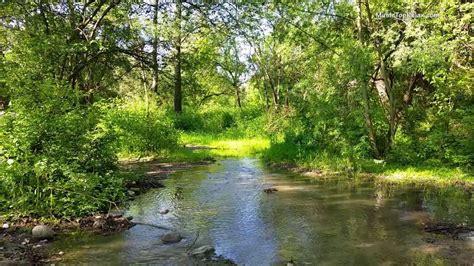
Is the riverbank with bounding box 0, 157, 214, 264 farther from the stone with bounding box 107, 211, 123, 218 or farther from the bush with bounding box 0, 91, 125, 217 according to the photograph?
the bush with bounding box 0, 91, 125, 217

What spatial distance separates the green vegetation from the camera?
23.7 feet

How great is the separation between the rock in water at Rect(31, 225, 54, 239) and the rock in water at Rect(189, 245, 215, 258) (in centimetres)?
208

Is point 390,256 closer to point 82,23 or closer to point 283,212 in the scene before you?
point 283,212

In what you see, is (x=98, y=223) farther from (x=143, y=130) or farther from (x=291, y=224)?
(x=143, y=130)

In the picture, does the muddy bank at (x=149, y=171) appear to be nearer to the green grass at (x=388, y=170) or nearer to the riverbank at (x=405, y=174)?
the green grass at (x=388, y=170)

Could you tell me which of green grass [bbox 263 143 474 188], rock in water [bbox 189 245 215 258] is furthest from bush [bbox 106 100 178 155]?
rock in water [bbox 189 245 215 258]

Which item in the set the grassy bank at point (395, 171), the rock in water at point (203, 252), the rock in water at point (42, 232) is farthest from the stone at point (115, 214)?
the grassy bank at point (395, 171)

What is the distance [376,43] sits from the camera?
11109 millimetres

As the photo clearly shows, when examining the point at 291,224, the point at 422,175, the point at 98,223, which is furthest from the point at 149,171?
the point at 422,175

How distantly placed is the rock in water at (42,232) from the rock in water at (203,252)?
6.83ft

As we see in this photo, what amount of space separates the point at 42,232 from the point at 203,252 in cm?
231

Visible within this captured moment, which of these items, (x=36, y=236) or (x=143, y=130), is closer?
(x=36, y=236)

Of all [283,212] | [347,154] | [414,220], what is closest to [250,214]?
[283,212]

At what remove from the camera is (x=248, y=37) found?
39.7ft
